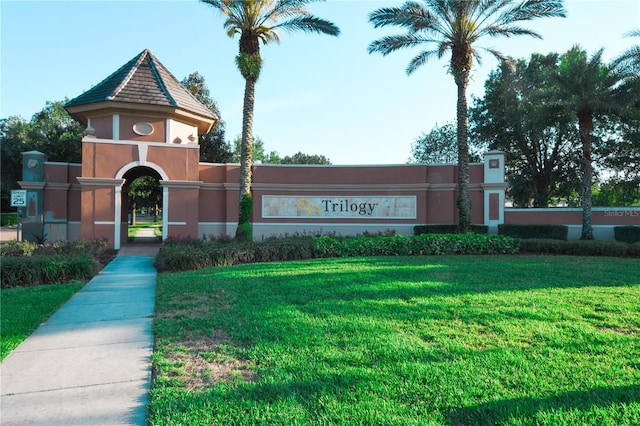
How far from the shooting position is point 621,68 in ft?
64.8

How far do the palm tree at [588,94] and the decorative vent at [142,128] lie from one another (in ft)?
64.8

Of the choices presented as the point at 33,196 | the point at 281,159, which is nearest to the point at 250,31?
the point at 33,196

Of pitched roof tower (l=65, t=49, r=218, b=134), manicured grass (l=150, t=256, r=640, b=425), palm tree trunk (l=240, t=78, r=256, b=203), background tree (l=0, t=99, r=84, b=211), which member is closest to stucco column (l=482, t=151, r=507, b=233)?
palm tree trunk (l=240, t=78, r=256, b=203)

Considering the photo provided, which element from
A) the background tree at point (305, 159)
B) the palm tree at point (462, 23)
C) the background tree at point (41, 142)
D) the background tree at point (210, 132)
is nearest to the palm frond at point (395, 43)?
the palm tree at point (462, 23)

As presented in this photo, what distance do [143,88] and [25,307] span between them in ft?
48.5

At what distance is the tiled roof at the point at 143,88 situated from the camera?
1888 cm

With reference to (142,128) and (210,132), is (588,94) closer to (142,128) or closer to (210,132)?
(142,128)

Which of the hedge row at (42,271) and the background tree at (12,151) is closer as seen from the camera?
the hedge row at (42,271)

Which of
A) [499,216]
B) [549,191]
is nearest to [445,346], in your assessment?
[499,216]

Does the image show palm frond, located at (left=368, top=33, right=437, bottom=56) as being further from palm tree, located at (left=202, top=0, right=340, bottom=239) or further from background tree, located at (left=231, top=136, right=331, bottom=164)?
background tree, located at (left=231, top=136, right=331, bottom=164)

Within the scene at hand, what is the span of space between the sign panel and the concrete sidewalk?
13409 millimetres

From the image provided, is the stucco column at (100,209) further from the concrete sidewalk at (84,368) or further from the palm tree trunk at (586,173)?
the palm tree trunk at (586,173)

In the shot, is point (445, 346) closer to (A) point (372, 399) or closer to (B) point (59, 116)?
(A) point (372, 399)

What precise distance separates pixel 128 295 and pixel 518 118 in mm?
29935
